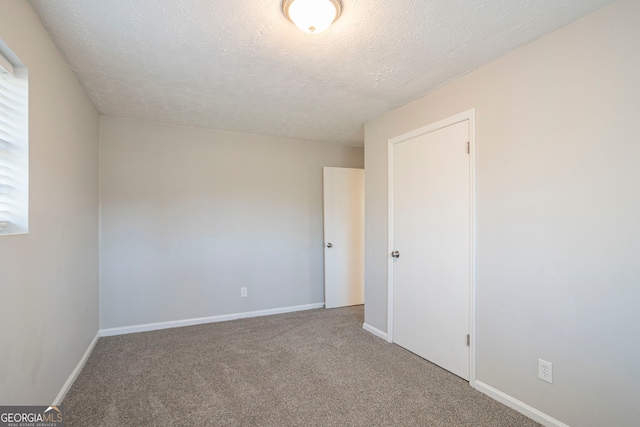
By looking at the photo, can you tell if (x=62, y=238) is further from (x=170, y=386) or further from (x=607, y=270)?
(x=607, y=270)

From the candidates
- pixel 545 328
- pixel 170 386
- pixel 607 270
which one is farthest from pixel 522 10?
pixel 170 386

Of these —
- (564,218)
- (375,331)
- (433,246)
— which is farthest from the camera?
(375,331)

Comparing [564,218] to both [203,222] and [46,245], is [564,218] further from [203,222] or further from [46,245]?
[203,222]

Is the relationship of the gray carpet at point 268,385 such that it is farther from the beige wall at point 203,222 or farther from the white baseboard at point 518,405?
the beige wall at point 203,222

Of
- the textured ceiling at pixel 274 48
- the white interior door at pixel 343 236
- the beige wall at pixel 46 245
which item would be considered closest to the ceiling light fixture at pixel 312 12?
the textured ceiling at pixel 274 48

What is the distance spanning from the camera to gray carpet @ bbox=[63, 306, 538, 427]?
1.86 m

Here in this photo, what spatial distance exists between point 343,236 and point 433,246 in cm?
178

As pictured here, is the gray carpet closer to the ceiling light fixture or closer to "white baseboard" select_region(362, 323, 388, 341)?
"white baseboard" select_region(362, 323, 388, 341)

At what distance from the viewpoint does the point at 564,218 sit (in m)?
1.71

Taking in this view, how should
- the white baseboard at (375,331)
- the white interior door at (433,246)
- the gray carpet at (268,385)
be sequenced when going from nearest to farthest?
the gray carpet at (268,385)
the white interior door at (433,246)
the white baseboard at (375,331)

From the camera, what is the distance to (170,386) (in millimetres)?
2205

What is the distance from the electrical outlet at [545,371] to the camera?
176cm

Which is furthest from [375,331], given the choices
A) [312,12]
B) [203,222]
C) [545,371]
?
[312,12]

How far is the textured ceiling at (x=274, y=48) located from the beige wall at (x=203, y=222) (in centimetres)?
66
